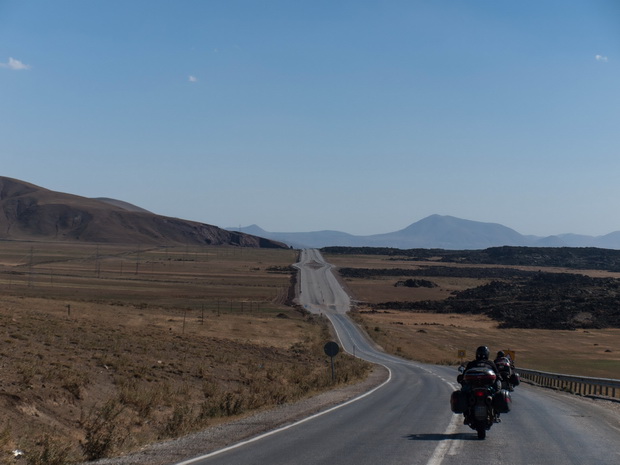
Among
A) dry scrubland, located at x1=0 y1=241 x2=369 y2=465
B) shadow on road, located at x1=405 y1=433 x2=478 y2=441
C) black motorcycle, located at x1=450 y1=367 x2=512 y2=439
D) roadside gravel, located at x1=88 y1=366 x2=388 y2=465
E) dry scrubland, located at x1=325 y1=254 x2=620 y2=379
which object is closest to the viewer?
roadside gravel, located at x1=88 y1=366 x2=388 y2=465

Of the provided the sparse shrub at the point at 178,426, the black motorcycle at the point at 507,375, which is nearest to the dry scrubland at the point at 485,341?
the black motorcycle at the point at 507,375

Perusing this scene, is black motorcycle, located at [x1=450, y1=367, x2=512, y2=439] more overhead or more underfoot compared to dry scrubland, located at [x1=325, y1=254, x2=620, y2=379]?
more overhead

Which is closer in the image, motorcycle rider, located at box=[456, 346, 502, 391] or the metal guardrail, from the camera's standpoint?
motorcycle rider, located at box=[456, 346, 502, 391]

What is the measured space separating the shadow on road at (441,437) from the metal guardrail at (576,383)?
1149 centimetres

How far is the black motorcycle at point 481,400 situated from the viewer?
486 inches

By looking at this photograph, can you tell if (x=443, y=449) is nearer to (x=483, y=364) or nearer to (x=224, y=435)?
(x=483, y=364)

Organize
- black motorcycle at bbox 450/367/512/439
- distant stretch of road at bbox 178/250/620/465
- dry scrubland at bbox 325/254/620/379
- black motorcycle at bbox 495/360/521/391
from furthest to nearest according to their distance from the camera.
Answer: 1. dry scrubland at bbox 325/254/620/379
2. black motorcycle at bbox 495/360/521/391
3. black motorcycle at bbox 450/367/512/439
4. distant stretch of road at bbox 178/250/620/465

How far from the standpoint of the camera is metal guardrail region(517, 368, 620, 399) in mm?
24028

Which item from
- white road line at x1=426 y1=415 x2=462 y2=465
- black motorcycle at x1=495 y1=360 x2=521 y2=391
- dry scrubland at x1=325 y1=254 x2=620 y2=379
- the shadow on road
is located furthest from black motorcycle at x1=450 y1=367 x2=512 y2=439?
dry scrubland at x1=325 y1=254 x2=620 y2=379

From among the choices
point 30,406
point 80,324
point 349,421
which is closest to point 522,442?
point 349,421

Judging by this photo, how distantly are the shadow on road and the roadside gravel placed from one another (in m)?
3.11

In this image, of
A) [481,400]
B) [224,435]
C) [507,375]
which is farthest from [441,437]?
[224,435]

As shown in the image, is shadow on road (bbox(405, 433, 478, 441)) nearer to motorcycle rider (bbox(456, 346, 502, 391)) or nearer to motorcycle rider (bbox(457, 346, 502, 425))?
motorcycle rider (bbox(457, 346, 502, 425))

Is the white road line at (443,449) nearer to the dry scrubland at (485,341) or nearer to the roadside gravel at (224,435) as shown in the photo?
the roadside gravel at (224,435)
